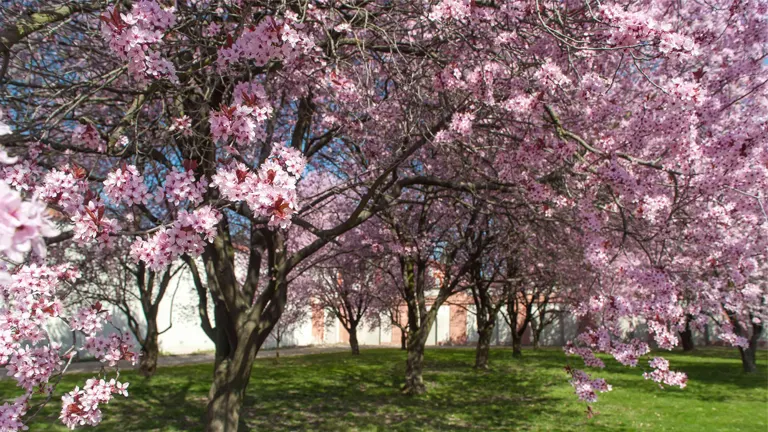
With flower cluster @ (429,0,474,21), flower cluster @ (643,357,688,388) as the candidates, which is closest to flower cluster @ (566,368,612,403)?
flower cluster @ (643,357,688,388)

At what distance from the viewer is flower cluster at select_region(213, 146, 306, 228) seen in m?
2.40

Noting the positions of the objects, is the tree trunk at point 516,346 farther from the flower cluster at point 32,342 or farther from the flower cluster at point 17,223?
the flower cluster at point 17,223

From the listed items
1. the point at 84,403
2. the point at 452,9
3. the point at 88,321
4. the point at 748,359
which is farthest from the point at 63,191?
the point at 748,359

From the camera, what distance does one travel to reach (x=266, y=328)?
6.52 m

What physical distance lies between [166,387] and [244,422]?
12.6 ft

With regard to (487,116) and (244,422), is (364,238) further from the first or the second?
(487,116)

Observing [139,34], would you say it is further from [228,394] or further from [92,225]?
[228,394]

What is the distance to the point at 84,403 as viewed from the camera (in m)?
3.24

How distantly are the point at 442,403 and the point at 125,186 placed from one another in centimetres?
868

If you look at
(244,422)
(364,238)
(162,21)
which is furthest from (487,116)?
(364,238)

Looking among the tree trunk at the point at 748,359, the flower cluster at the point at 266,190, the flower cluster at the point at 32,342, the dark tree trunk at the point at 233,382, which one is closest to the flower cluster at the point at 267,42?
the flower cluster at the point at 266,190

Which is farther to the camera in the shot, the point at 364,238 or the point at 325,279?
the point at 325,279

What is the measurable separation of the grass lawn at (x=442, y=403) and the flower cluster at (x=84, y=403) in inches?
183

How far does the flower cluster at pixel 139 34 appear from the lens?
264cm
